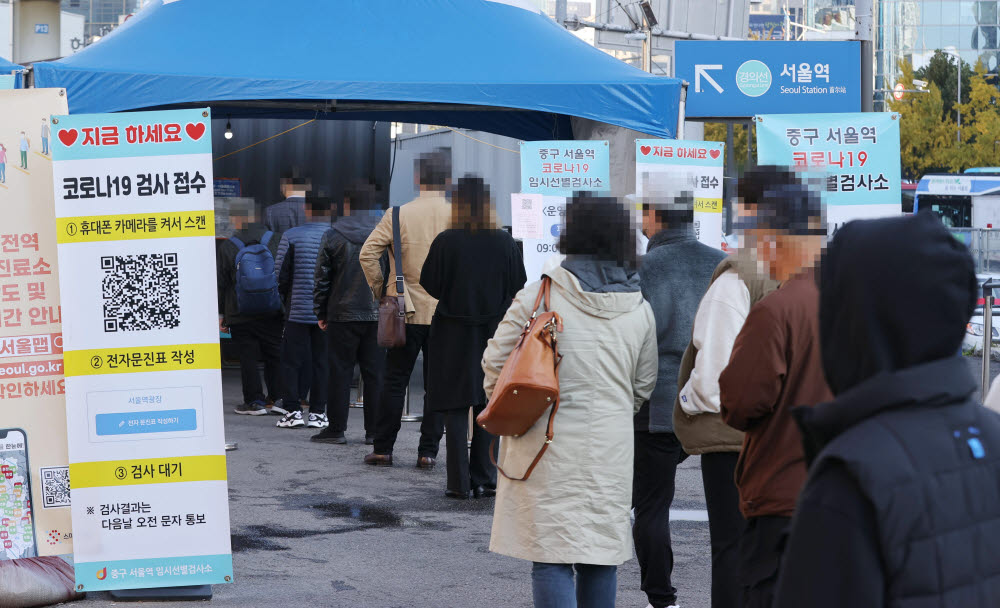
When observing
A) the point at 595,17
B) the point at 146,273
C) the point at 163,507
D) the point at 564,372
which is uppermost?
the point at 595,17

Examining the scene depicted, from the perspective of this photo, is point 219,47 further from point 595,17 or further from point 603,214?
point 595,17

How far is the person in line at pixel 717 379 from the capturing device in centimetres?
348

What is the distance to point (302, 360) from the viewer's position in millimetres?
10297

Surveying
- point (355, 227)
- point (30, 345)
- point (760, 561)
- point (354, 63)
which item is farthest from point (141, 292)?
point (355, 227)

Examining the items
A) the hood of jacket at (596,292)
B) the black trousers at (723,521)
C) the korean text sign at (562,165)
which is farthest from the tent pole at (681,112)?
the black trousers at (723,521)

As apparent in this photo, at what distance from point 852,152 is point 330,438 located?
4676mm

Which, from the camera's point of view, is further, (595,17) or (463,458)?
(595,17)

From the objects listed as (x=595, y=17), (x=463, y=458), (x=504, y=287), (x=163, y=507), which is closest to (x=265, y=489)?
(x=463, y=458)

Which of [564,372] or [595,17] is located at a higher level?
[595,17]

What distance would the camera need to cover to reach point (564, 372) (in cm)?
400

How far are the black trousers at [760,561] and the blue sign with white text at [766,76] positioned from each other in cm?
1255

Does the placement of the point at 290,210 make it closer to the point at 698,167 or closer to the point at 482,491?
the point at 698,167

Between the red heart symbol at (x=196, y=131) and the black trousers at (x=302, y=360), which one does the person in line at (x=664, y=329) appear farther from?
the black trousers at (x=302, y=360)

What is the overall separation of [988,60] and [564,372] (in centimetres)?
7524
